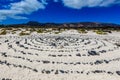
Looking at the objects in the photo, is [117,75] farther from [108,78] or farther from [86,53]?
[86,53]

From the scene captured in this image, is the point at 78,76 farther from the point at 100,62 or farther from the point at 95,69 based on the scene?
the point at 100,62

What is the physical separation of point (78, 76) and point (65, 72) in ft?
2.88

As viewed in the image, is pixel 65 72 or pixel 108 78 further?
pixel 65 72

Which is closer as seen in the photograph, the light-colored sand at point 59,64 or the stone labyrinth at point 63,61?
the light-colored sand at point 59,64

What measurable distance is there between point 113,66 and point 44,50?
241 inches

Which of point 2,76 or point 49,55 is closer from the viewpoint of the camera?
point 2,76

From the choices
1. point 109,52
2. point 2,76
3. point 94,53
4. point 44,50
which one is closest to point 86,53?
point 94,53

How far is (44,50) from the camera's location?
54.7 feet

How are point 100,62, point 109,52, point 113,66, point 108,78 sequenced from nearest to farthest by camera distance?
1. point 108,78
2. point 113,66
3. point 100,62
4. point 109,52

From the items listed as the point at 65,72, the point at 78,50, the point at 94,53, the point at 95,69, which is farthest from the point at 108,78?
the point at 78,50

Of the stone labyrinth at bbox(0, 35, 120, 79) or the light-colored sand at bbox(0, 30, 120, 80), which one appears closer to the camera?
the light-colored sand at bbox(0, 30, 120, 80)

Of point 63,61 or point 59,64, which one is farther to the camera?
point 63,61

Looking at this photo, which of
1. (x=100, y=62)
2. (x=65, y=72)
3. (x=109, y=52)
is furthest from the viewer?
(x=109, y=52)

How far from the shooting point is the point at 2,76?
10.7 meters
